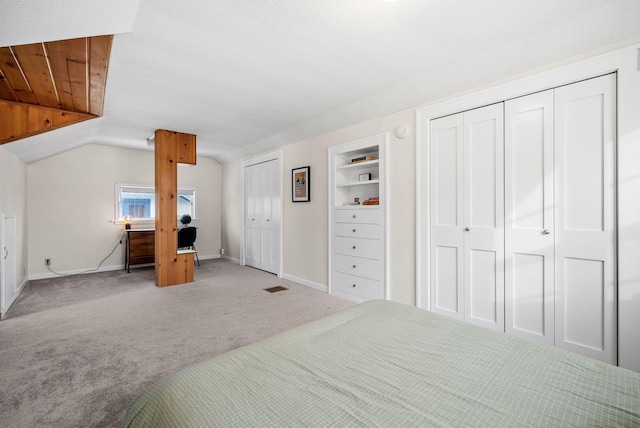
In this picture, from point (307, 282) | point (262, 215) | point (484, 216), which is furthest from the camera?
point (262, 215)

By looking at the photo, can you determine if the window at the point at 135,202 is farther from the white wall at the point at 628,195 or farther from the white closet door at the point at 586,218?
the white wall at the point at 628,195

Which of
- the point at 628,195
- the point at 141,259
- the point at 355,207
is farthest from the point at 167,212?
the point at 628,195

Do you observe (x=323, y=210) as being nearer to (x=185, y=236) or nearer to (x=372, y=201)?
(x=372, y=201)

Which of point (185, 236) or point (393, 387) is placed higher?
point (185, 236)

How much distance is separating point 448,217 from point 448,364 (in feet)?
6.59

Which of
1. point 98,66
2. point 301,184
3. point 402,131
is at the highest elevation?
point 98,66

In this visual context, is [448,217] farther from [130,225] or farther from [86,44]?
[130,225]

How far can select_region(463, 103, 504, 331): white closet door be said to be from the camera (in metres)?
2.48

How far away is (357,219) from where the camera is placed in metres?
3.70

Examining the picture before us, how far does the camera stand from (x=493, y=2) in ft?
5.73

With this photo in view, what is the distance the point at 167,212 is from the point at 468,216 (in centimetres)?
416

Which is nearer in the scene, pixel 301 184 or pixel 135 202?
pixel 301 184

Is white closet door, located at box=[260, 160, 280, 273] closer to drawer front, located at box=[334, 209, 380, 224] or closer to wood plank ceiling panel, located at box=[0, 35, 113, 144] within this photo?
drawer front, located at box=[334, 209, 380, 224]

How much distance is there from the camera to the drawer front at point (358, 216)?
348 centimetres
